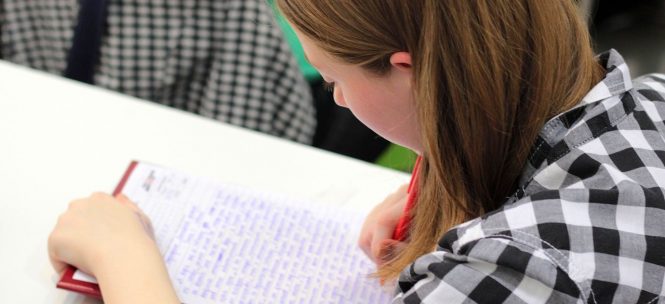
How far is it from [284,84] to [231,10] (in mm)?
154

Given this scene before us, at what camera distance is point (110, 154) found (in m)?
0.95

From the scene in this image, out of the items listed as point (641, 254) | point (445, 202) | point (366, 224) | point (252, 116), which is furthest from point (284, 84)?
point (641, 254)

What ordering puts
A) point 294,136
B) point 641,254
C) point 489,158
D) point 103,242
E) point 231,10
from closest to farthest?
point 641,254 → point 489,158 → point 103,242 → point 231,10 → point 294,136

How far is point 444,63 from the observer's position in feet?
1.94

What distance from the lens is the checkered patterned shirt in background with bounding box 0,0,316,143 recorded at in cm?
118

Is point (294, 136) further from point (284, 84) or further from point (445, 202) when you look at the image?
point (445, 202)

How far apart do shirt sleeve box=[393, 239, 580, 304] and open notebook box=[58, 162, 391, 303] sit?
23 cm

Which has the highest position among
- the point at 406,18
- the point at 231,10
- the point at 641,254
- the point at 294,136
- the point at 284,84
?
the point at 406,18

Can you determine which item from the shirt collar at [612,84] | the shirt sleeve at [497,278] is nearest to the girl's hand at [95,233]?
the shirt sleeve at [497,278]

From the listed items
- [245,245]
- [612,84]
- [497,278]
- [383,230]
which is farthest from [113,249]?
[612,84]

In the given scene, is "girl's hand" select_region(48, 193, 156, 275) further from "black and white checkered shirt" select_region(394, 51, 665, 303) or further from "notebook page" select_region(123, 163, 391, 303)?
"black and white checkered shirt" select_region(394, 51, 665, 303)

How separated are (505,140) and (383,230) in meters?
0.22

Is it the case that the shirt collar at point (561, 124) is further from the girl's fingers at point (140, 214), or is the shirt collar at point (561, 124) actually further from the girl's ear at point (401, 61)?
the girl's fingers at point (140, 214)

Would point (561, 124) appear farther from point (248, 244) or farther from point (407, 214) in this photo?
point (248, 244)
